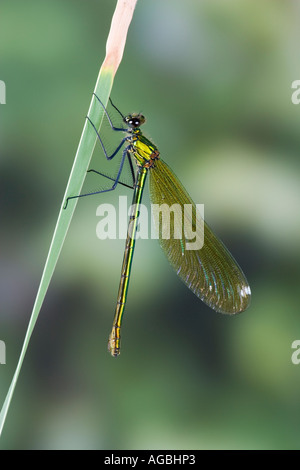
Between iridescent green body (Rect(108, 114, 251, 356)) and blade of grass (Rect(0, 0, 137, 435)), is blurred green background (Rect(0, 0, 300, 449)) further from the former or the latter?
blade of grass (Rect(0, 0, 137, 435))

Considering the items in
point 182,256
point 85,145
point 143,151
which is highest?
point 143,151

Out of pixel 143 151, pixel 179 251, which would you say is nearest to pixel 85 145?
pixel 143 151

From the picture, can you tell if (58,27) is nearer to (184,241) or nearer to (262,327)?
(184,241)

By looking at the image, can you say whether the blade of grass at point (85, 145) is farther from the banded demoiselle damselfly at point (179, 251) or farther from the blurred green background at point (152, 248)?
the blurred green background at point (152, 248)

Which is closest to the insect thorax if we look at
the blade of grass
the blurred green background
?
the blurred green background

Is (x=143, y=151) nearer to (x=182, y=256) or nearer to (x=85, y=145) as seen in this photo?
(x=182, y=256)

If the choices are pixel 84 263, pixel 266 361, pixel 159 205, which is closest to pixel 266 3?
pixel 159 205

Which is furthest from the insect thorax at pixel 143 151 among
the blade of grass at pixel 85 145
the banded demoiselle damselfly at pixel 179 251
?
the blade of grass at pixel 85 145
